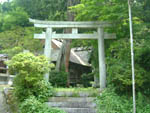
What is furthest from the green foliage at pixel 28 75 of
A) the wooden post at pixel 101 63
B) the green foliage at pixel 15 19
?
the green foliage at pixel 15 19

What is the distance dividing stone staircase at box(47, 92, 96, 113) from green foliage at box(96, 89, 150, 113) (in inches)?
13.3

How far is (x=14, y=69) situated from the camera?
8562mm

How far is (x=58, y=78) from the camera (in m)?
14.3

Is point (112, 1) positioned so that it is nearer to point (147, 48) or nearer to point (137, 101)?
point (147, 48)

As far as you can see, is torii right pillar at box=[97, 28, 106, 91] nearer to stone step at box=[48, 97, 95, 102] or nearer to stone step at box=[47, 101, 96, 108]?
stone step at box=[48, 97, 95, 102]

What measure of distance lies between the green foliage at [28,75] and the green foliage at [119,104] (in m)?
2.21

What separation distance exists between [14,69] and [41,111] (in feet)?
6.46

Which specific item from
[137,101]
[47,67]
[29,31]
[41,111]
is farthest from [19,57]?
[29,31]

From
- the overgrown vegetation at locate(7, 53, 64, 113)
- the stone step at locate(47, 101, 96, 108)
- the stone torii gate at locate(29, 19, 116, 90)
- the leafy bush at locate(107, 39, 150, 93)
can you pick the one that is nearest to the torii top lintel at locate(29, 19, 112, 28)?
the stone torii gate at locate(29, 19, 116, 90)

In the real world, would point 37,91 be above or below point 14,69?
below

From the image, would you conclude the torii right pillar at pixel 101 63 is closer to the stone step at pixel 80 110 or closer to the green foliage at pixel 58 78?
the stone step at pixel 80 110

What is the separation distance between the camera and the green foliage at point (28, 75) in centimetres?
844

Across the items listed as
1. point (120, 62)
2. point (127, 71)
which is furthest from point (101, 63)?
point (127, 71)

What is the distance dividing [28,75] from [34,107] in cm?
129
